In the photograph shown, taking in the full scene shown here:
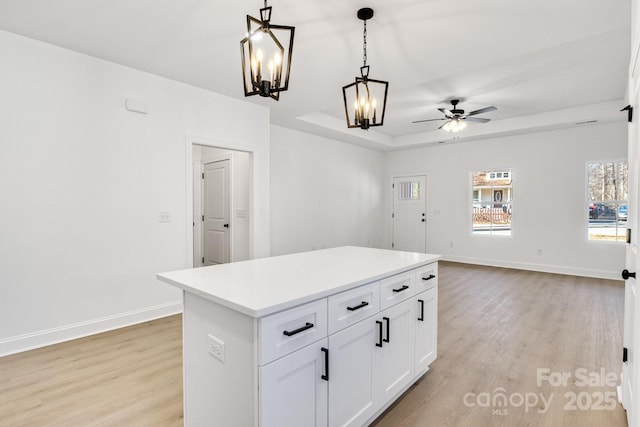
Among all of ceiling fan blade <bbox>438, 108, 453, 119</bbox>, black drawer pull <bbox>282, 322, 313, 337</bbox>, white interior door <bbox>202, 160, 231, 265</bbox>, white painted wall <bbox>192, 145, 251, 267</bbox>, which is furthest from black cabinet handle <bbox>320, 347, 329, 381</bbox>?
ceiling fan blade <bbox>438, 108, 453, 119</bbox>

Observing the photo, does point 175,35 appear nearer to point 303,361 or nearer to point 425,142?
point 303,361

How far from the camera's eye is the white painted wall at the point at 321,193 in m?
5.65

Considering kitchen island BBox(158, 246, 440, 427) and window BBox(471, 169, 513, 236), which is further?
window BBox(471, 169, 513, 236)

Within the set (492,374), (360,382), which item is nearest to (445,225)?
(492,374)

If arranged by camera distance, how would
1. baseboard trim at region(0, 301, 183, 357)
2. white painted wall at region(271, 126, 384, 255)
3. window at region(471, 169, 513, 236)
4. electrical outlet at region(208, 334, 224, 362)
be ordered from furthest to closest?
window at region(471, 169, 513, 236) → white painted wall at region(271, 126, 384, 255) → baseboard trim at region(0, 301, 183, 357) → electrical outlet at region(208, 334, 224, 362)

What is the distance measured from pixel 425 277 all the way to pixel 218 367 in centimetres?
146

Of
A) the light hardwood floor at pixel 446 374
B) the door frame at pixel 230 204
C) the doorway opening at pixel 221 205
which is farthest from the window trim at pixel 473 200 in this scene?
the door frame at pixel 230 204

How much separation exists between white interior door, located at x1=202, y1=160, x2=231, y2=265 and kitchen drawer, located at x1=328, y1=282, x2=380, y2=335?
13.2ft

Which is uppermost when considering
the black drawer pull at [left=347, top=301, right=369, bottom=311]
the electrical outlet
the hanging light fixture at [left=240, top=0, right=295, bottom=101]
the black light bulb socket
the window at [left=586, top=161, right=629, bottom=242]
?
the black light bulb socket

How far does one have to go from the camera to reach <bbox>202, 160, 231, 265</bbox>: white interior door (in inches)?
213

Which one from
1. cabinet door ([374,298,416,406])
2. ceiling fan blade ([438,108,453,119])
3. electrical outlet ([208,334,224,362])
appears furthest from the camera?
ceiling fan blade ([438,108,453,119])

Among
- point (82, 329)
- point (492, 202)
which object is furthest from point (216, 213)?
point (492, 202)

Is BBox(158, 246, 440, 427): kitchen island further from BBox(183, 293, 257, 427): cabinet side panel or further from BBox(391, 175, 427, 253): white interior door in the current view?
BBox(391, 175, 427, 253): white interior door

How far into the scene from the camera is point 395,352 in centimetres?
192
